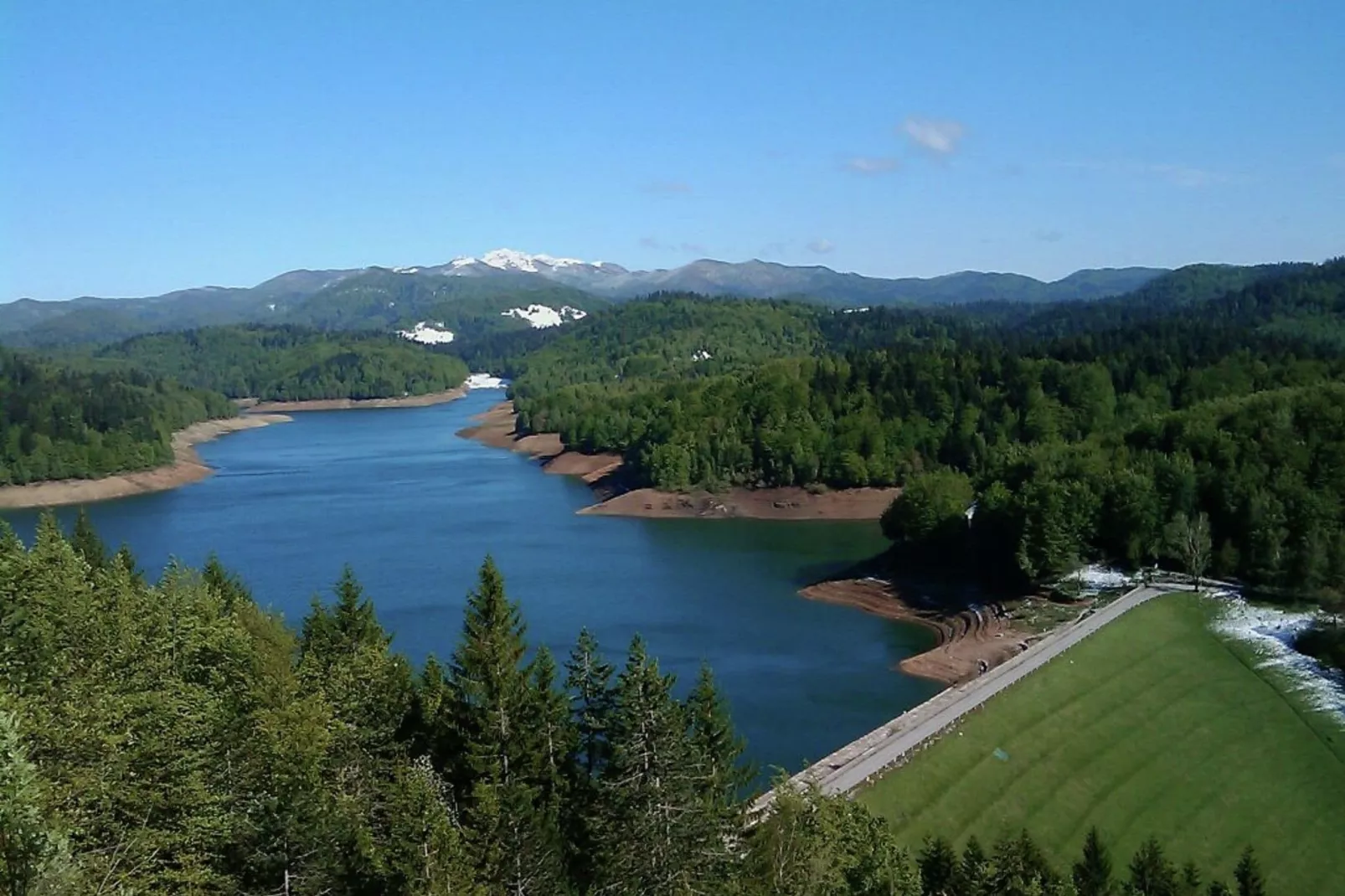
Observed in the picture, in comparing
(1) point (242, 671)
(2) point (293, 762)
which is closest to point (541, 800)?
(2) point (293, 762)

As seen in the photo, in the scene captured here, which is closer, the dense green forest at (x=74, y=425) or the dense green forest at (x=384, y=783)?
the dense green forest at (x=384, y=783)

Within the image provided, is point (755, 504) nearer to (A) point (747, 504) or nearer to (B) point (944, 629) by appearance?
(A) point (747, 504)

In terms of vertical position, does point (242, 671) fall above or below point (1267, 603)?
above

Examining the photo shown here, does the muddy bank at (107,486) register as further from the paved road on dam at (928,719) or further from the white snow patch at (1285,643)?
the white snow patch at (1285,643)

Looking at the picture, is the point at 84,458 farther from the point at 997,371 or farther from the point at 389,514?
the point at 997,371

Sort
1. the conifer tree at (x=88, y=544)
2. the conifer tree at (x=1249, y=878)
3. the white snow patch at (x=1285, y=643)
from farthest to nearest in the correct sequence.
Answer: the conifer tree at (x=88, y=544), the white snow patch at (x=1285, y=643), the conifer tree at (x=1249, y=878)

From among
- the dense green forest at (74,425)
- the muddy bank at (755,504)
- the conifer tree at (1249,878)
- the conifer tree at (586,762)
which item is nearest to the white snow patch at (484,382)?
the dense green forest at (74,425)
